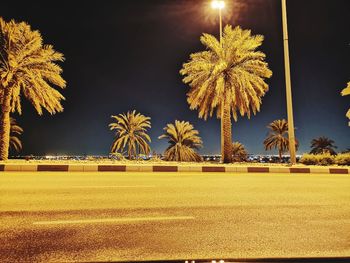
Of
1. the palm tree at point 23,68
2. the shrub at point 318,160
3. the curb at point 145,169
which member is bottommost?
the curb at point 145,169

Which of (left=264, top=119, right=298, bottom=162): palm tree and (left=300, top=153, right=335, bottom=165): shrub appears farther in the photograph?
(left=264, top=119, right=298, bottom=162): palm tree

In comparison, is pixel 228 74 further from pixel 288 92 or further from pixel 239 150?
pixel 239 150

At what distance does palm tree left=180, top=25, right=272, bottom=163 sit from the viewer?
20.2 m

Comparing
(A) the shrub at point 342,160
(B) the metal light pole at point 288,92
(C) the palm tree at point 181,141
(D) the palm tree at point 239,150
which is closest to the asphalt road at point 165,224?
(B) the metal light pole at point 288,92

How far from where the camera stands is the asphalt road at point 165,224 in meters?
3.14

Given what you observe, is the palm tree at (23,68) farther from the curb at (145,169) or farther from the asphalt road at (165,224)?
the asphalt road at (165,224)

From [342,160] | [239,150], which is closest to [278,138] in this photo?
[239,150]

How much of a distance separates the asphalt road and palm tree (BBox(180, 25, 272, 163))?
14.0m

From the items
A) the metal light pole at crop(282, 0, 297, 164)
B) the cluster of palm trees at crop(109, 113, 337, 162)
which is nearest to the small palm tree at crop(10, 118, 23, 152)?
the cluster of palm trees at crop(109, 113, 337, 162)

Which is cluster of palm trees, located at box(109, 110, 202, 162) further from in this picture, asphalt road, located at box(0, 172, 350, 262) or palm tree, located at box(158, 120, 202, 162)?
asphalt road, located at box(0, 172, 350, 262)

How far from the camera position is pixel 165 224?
4.12 meters

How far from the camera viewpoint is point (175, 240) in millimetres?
3479

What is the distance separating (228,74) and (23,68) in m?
12.5

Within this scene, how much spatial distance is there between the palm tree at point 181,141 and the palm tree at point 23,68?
1813 centimetres
